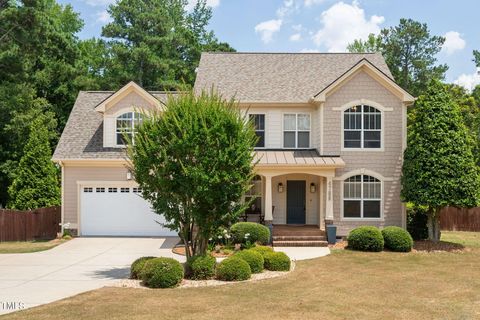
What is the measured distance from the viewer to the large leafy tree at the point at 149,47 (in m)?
41.5

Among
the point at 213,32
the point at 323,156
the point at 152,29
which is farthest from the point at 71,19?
the point at 323,156

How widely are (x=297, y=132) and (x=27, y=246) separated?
12916 mm

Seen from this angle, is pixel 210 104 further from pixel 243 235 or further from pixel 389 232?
pixel 389 232

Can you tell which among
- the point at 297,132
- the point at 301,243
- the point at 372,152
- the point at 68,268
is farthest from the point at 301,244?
the point at 68,268

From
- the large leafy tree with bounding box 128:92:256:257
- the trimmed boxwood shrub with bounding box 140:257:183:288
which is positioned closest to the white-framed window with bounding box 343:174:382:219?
the large leafy tree with bounding box 128:92:256:257

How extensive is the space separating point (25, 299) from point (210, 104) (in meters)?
6.69

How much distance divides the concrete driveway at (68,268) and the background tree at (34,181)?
13.6 feet

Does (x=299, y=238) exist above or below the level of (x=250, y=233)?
below

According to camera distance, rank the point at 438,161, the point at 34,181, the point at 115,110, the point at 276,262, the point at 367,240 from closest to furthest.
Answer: the point at 276,262 → the point at 367,240 → the point at 438,161 → the point at 115,110 → the point at 34,181

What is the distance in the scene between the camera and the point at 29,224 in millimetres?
23141

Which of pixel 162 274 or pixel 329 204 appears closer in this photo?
pixel 162 274

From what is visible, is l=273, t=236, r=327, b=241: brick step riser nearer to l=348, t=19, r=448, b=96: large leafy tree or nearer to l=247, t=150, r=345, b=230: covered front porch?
l=247, t=150, r=345, b=230: covered front porch

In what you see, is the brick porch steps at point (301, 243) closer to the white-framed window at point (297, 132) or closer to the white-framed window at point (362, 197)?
the white-framed window at point (362, 197)

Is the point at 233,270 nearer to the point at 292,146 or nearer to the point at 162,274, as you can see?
the point at 162,274
